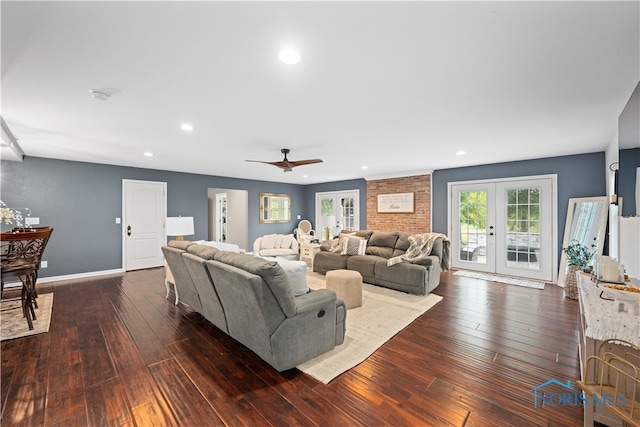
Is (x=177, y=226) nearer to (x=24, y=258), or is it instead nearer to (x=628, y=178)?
(x=24, y=258)

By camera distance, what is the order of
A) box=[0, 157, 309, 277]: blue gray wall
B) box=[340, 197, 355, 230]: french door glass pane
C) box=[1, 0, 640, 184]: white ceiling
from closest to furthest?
box=[1, 0, 640, 184]: white ceiling → box=[0, 157, 309, 277]: blue gray wall → box=[340, 197, 355, 230]: french door glass pane

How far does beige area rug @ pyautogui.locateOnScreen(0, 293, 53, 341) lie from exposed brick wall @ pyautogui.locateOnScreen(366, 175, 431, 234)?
22.1 ft

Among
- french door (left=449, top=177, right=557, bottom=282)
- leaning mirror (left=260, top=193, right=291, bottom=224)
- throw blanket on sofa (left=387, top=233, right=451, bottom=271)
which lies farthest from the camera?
leaning mirror (left=260, top=193, right=291, bottom=224)

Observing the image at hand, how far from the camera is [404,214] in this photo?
7.01 metres

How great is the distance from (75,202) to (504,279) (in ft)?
28.6

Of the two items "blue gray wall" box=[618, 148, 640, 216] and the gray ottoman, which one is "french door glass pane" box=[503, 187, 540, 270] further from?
the gray ottoman

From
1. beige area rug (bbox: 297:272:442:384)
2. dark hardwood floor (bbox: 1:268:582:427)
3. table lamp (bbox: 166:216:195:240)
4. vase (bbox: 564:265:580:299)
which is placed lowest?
dark hardwood floor (bbox: 1:268:582:427)

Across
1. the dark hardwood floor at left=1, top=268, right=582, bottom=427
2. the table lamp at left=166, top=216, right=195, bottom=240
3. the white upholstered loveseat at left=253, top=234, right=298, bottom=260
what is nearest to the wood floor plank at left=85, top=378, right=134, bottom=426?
the dark hardwood floor at left=1, top=268, right=582, bottom=427

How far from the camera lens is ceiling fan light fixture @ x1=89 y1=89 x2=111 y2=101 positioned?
2.21 meters

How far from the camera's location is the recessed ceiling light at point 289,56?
1674mm

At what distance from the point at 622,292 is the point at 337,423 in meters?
2.34

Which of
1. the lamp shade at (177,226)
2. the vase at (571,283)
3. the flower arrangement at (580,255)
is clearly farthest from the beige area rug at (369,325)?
the lamp shade at (177,226)

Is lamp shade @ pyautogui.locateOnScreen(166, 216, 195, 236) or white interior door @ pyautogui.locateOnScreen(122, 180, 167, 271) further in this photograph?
white interior door @ pyautogui.locateOnScreen(122, 180, 167, 271)

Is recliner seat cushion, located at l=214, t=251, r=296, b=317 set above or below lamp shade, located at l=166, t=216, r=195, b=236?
below
